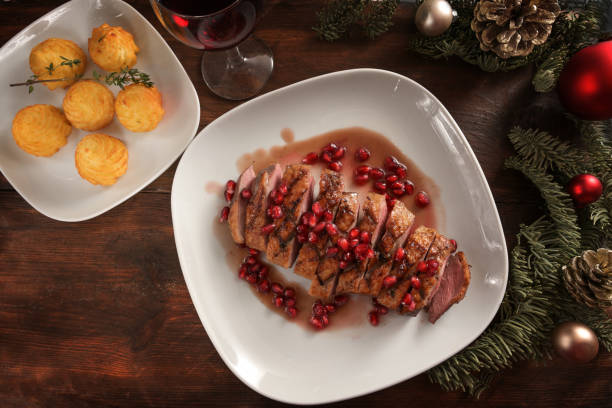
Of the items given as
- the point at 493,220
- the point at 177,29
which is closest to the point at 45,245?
the point at 177,29

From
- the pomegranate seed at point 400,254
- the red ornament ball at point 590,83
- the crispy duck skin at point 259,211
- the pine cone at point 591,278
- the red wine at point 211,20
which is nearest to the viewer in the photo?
the red wine at point 211,20

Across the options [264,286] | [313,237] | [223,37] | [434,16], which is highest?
[434,16]

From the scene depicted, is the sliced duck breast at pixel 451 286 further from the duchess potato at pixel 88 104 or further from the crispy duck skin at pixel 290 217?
the duchess potato at pixel 88 104

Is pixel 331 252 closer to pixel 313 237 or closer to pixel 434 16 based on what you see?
pixel 313 237

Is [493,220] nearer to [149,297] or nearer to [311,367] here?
[311,367]

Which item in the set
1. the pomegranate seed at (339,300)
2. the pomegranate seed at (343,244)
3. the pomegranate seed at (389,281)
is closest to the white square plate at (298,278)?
the pomegranate seed at (339,300)

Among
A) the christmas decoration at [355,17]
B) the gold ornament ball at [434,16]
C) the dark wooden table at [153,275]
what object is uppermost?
the gold ornament ball at [434,16]

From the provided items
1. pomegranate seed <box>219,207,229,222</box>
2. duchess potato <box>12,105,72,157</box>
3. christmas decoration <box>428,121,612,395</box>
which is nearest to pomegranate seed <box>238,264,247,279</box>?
pomegranate seed <box>219,207,229,222</box>

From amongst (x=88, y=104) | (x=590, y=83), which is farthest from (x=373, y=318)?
(x=88, y=104)
